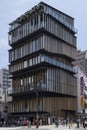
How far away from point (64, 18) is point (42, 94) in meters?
26.1

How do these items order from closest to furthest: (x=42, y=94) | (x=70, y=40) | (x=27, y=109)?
(x=42, y=94), (x=27, y=109), (x=70, y=40)

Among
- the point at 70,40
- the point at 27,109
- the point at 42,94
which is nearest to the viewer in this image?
the point at 42,94

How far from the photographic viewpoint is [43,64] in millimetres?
103312

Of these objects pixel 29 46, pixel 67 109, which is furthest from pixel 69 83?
pixel 29 46

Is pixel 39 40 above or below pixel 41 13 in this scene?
below

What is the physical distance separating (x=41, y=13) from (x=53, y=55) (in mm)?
12312

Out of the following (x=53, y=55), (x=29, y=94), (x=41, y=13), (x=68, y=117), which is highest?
(x=41, y=13)

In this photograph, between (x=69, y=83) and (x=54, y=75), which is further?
(x=69, y=83)

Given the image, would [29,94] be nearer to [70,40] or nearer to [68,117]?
[68,117]

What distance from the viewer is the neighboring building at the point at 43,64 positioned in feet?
339

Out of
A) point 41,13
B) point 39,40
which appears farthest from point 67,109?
point 41,13

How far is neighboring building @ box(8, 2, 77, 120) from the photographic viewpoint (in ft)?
339

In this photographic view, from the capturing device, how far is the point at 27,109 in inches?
4321

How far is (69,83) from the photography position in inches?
4437
